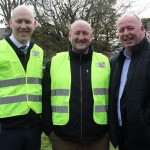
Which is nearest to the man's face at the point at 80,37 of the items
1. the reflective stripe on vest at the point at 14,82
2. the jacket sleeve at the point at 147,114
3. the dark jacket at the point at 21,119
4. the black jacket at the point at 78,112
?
the black jacket at the point at 78,112

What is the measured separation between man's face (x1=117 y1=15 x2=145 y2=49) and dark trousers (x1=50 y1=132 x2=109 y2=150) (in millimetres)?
1367

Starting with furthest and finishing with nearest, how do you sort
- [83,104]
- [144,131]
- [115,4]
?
[115,4] → [83,104] → [144,131]

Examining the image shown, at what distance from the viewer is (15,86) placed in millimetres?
3508

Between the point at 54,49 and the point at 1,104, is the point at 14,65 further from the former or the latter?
the point at 54,49

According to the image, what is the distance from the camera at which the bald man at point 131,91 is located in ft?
11.0

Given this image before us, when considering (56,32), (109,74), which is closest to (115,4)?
(56,32)

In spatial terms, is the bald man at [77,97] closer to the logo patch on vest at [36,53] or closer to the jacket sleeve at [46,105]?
the jacket sleeve at [46,105]

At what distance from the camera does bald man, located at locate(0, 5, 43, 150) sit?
347 centimetres

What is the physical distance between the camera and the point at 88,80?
377cm

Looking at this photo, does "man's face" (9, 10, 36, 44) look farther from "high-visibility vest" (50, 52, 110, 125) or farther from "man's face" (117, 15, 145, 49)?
"man's face" (117, 15, 145, 49)

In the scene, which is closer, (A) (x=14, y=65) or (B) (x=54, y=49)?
(A) (x=14, y=65)

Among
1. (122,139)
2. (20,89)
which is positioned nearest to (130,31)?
(122,139)

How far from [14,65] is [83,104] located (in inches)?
41.7

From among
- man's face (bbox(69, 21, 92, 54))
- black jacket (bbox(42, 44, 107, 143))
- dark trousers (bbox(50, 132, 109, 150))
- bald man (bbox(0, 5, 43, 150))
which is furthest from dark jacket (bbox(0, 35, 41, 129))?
man's face (bbox(69, 21, 92, 54))
